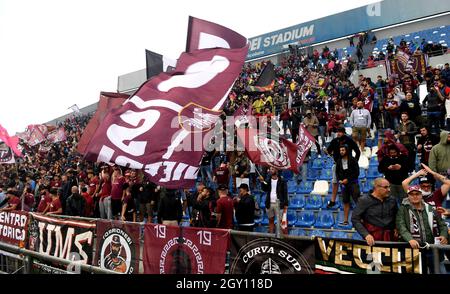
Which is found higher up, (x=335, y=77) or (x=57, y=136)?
(x=335, y=77)

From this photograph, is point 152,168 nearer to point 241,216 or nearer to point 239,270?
point 239,270

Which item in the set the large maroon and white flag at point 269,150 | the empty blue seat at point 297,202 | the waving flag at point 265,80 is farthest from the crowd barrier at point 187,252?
the waving flag at point 265,80

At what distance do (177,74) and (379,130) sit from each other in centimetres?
762

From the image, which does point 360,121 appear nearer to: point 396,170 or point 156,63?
point 396,170

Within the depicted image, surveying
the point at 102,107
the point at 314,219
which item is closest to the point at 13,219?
the point at 102,107

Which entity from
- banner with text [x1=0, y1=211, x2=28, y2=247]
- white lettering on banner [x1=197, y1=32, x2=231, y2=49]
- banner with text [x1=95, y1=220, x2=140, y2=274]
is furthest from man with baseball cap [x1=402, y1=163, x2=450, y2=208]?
banner with text [x1=0, y1=211, x2=28, y2=247]

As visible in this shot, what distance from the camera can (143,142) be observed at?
6141mm

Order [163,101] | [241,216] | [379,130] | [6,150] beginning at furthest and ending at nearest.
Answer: [6,150]
[379,130]
[241,216]
[163,101]

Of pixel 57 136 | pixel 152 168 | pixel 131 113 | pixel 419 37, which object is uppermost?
pixel 419 37

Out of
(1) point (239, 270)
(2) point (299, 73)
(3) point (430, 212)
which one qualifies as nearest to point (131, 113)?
(1) point (239, 270)

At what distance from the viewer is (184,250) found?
244 inches

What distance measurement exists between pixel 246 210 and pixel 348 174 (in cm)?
205

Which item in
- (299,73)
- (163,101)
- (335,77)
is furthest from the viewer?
(299,73)

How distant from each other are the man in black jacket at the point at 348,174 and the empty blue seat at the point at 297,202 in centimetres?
240
